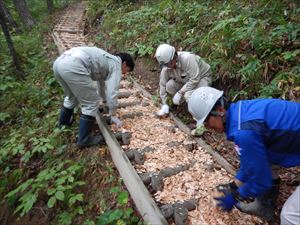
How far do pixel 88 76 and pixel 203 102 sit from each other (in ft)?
7.34

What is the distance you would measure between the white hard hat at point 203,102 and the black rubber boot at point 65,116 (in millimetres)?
2841

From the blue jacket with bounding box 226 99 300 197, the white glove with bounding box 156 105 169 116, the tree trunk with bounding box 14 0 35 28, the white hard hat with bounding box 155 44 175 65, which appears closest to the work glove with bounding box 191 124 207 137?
the white glove with bounding box 156 105 169 116

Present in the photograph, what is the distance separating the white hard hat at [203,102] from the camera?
278cm

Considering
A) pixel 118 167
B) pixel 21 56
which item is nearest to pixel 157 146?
pixel 118 167

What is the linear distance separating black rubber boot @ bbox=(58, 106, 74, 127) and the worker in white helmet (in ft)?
5.31

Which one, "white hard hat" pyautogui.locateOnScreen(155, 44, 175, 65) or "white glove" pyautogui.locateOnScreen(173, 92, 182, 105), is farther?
"white glove" pyautogui.locateOnScreen(173, 92, 182, 105)

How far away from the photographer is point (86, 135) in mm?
4637

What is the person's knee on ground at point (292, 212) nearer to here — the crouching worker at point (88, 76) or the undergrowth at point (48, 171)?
the undergrowth at point (48, 171)

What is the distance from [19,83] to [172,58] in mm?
4456

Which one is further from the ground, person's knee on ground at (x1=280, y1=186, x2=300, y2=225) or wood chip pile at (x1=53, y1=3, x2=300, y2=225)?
person's knee on ground at (x1=280, y1=186, x2=300, y2=225)

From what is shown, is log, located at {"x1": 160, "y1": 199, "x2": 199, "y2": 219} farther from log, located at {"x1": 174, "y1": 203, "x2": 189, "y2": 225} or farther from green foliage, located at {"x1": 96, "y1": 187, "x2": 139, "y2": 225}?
green foliage, located at {"x1": 96, "y1": 187, "x2": 139, "y2": 225}

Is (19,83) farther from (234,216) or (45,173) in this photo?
(234,216)

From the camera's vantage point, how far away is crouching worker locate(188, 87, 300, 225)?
8.22 feet

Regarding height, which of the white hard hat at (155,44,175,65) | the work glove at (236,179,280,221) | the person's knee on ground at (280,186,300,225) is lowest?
the work glove at (236,179,280,221)
